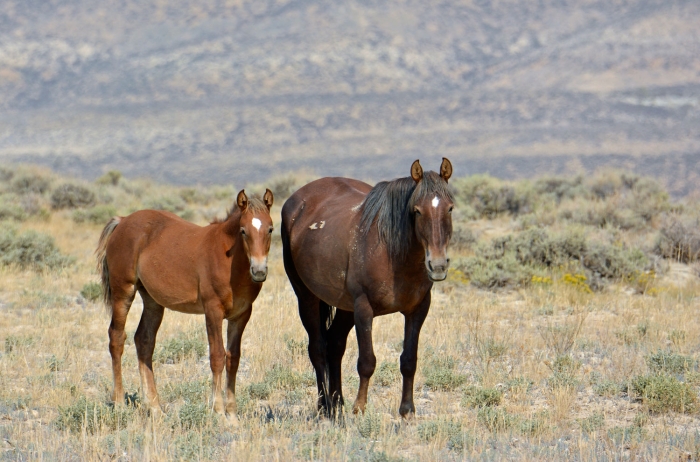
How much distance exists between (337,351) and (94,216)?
40.8ft

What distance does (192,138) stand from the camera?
211ft

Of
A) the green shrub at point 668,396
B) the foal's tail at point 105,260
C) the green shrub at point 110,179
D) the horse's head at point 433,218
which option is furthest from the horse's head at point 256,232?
the green shrub at point 110,179

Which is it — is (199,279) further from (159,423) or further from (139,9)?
(139,9)

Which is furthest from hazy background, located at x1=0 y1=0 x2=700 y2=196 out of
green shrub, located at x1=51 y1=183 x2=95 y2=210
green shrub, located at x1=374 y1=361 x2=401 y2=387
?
green shrub, located at x1=374 y1=361 x2=401 y2=387

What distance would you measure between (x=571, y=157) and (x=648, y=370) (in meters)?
51.2

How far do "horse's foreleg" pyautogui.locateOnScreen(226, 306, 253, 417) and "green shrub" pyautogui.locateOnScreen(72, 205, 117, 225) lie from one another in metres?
12.0

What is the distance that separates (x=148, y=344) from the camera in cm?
746

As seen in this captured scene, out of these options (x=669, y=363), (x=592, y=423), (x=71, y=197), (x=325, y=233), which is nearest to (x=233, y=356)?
(x=325, y=233)

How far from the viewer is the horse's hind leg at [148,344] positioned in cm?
730

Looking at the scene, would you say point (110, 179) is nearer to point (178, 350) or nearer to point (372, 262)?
point (178, 350)

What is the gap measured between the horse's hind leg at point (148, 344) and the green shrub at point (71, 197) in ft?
46.5

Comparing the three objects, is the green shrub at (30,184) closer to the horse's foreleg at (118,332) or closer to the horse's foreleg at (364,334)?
the horse's foreleg at (118,332)

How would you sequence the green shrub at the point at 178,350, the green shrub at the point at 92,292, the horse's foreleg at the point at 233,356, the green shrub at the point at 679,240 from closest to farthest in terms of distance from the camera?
1. the horse's foreleg at the point at 233,356
2. the green shrub at the point at 178,350
3. the green shrub at the point at 92,292
4. the green shrub at the point at 679,240

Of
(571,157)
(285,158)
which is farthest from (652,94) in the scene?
(285,158)
